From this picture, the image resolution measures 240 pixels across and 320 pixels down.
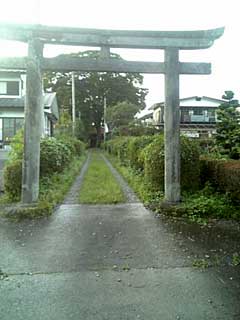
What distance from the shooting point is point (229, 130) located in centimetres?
1271

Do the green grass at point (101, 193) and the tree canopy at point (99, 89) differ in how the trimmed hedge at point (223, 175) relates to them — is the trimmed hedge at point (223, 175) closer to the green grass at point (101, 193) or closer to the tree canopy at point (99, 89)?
the green grass at point (101, 193)

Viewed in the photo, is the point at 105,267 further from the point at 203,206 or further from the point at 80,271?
the point at 203,206

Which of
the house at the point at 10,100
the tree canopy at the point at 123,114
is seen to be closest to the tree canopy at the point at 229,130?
the house at the point at 10,100

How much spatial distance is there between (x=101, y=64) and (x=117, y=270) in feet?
15.5

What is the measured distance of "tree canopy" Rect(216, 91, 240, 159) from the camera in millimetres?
11803

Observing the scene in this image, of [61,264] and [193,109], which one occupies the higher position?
[193,109]

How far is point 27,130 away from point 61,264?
3.93 m

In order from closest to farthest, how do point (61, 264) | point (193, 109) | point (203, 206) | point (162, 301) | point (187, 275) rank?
point (162, 301) < point (187, 275) < point (61, 264) < point (203, 206) < point (193, 109)

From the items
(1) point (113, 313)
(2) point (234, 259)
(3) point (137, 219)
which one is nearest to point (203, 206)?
(3) point (137, 219)

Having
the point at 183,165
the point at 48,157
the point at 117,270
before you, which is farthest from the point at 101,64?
the point at 117,270

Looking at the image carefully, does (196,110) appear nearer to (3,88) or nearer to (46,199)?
(3,88)

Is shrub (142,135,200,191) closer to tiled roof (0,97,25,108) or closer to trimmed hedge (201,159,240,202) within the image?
trimmed hedge (201,159,240,202)

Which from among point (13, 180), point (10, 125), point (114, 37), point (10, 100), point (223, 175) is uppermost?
point (10, 100)

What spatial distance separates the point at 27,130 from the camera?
8039 mm
